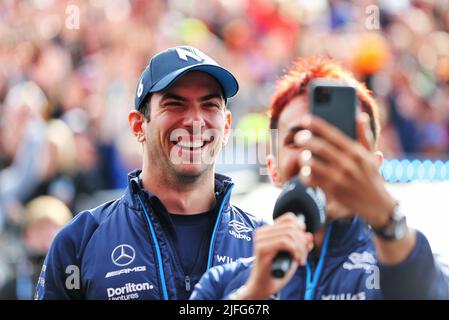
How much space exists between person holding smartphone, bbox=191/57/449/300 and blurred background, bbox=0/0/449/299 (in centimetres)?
167

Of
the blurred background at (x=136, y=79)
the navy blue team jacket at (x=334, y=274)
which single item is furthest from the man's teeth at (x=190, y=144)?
the blurred background at (x=136, y=79)

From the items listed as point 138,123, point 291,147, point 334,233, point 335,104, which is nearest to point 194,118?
A: point 138,123

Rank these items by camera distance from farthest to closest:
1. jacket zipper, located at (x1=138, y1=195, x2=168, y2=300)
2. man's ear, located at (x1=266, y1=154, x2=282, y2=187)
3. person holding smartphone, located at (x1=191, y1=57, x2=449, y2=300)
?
1. jacket zipper, located at (x1=138, y1=195, x2=168, y2=300)
2. man's ear, located at (x1=266, y1=154, x2=282, y2=187)
3. person holding smartphone, located at (x1=191, y1=57, x2=449, y2=300)

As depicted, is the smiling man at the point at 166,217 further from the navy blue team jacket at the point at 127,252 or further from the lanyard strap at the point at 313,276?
the lanyard strap at the point at 313,276

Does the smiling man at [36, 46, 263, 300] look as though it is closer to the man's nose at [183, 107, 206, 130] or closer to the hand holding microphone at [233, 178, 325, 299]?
the man's nose at [183, 107, 206, 130]

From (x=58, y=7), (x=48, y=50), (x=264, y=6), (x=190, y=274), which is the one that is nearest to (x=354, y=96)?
(x=190, y=274)

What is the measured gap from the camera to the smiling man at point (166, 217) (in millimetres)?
2504

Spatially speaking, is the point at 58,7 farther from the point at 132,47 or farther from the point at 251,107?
the point at 251,107

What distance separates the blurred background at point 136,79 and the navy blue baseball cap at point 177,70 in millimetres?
1538

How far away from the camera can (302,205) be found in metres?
1.66

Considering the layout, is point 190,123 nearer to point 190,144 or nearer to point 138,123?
point 190,144

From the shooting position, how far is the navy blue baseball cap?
2.55 meters

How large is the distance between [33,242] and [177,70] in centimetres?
231

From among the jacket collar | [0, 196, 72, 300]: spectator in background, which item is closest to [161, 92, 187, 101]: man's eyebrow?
the jacket collar
